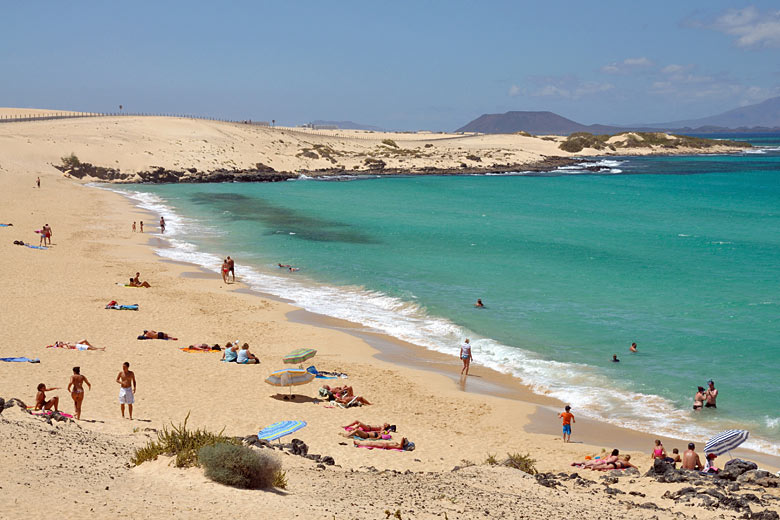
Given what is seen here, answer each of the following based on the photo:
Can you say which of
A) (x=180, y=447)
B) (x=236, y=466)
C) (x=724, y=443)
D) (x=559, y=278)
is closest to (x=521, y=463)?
(x=724, y=443)

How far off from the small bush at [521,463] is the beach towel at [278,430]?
394 cm

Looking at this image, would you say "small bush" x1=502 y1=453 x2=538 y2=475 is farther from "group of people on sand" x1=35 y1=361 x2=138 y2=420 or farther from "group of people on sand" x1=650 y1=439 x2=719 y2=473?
"group of people on sand" x1=35 y1=361 x2=138 y2=420

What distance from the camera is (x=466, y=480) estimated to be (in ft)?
36.2

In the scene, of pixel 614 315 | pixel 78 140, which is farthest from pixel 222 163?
pixel 614 315

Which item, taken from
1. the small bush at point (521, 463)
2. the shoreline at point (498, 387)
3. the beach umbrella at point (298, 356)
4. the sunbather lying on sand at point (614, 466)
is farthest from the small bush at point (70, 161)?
the sunbather lying on sand at point (614, 466)

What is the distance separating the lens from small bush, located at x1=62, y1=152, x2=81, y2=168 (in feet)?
238

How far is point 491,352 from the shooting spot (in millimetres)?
20281

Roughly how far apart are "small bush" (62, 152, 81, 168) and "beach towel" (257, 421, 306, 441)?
68051 mm

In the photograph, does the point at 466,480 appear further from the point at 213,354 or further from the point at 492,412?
the point at 213,354

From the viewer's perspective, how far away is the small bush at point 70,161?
2857 inches

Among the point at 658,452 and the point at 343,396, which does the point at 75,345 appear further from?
the point at 658,452

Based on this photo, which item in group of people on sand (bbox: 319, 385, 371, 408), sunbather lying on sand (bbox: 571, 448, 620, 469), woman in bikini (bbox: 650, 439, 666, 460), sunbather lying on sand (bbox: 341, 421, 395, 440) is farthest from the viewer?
group of people on sand (bbox: 319, 385, 371, 408)

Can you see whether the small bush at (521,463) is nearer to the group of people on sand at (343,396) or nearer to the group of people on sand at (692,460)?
the group of people on sand at (692,460)

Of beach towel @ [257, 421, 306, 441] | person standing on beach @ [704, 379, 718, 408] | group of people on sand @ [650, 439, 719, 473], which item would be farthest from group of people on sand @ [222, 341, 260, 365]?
person standing on beach @ [704, 379, 718, 408]
